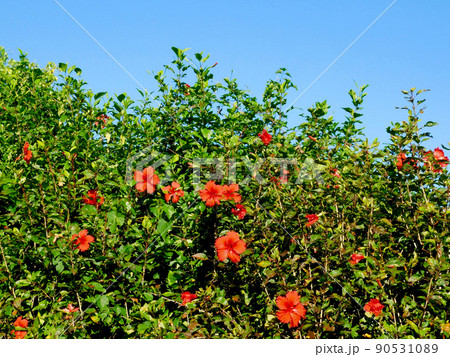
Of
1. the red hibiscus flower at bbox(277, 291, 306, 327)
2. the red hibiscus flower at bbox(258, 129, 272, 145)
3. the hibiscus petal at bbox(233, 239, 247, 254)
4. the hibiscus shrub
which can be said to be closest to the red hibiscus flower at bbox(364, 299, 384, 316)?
the hibiscus shrub

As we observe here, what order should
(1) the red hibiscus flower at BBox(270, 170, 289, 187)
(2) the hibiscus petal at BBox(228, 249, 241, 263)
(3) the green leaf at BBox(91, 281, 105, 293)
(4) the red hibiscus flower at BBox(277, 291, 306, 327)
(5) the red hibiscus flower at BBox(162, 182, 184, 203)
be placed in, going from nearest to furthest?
1. (4) the red hibiscus flower at BBox(277, 291, 306, 327)
2. (2) the hibiscus petal at BBox(228, 249, 241, 263)
3. (3) the green leaf at BBox(91, 281, 105, 293)
4. (5) the red hibiscus flower at BBox(162, 182, 184, 203)
5. (1) the red hibiscus flower at BBox(270, 170, 289, 187)

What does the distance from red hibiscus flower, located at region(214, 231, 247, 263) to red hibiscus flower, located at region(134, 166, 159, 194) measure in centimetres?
55

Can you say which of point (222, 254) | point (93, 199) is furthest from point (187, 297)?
point (93, 199)

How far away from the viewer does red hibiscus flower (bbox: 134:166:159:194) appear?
2.57 metres

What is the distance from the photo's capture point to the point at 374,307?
2.29 metres

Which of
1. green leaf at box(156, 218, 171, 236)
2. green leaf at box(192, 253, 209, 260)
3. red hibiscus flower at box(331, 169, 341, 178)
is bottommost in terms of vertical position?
green leaf at box(192, 253, 209, 260)

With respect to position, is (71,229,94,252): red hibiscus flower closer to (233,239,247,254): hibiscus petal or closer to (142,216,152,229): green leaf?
(142,216,152,229): green leaf

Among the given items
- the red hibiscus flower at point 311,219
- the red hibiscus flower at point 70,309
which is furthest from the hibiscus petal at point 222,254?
the red hibiscus flower at point 70,309

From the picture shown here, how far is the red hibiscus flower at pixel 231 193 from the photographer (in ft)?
8.05

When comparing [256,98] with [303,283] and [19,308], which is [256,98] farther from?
[19,308]

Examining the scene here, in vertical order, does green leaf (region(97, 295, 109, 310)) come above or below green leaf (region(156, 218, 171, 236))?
below

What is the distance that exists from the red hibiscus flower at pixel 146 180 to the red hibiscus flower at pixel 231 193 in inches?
17.5
